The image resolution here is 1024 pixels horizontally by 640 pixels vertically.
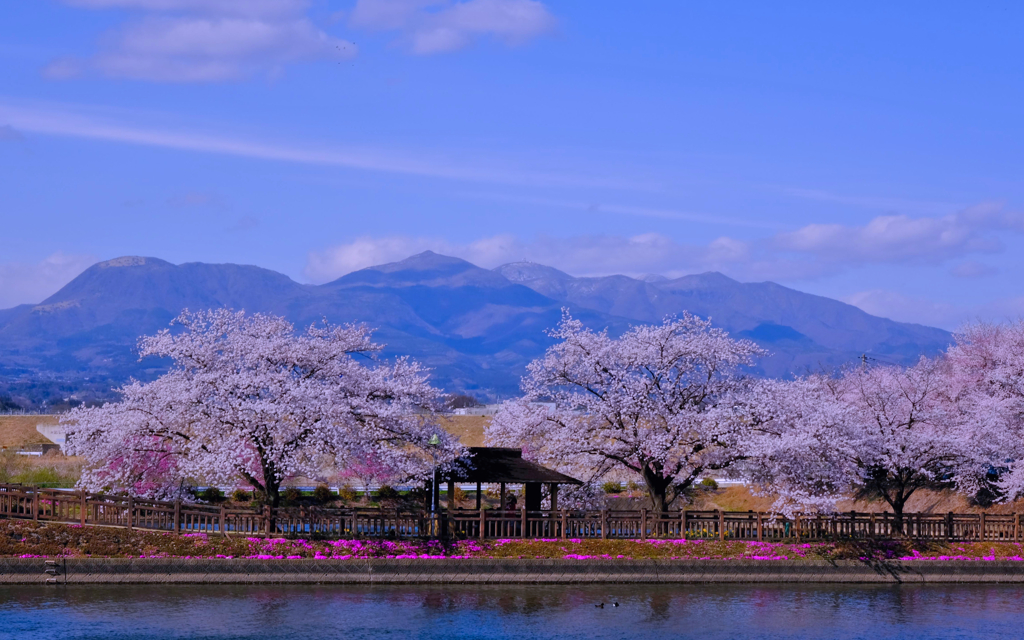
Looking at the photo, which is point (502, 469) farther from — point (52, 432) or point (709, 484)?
point (52, 432)

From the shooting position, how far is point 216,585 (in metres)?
42.4

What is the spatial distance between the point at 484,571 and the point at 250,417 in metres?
10.3

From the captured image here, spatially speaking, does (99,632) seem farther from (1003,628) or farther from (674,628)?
(1003,628)

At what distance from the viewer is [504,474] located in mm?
48406

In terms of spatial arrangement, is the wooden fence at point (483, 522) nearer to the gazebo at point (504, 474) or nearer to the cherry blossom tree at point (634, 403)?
the gazebo at point (504, 474)

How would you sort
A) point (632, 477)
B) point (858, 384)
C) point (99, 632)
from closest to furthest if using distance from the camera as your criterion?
point (99, 632)
point (858, 384)
point (632, 477)

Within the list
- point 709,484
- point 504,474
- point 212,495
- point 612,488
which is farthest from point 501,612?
point 709,484

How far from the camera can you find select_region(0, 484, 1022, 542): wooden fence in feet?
148

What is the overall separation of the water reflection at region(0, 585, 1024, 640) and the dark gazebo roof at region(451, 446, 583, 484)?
17.8ft

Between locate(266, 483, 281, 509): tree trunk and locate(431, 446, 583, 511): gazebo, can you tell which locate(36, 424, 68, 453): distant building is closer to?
locate(266, 483, 281, 509): tree trunk

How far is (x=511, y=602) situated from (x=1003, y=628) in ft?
51.8

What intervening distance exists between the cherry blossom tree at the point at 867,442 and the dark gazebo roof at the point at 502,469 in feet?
27.4

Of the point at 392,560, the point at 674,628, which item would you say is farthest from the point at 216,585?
the point at 674,628

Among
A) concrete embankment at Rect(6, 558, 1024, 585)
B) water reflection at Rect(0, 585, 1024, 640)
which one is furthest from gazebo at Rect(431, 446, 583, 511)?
water reflection at Rect(0, 585, 1024, 640)
